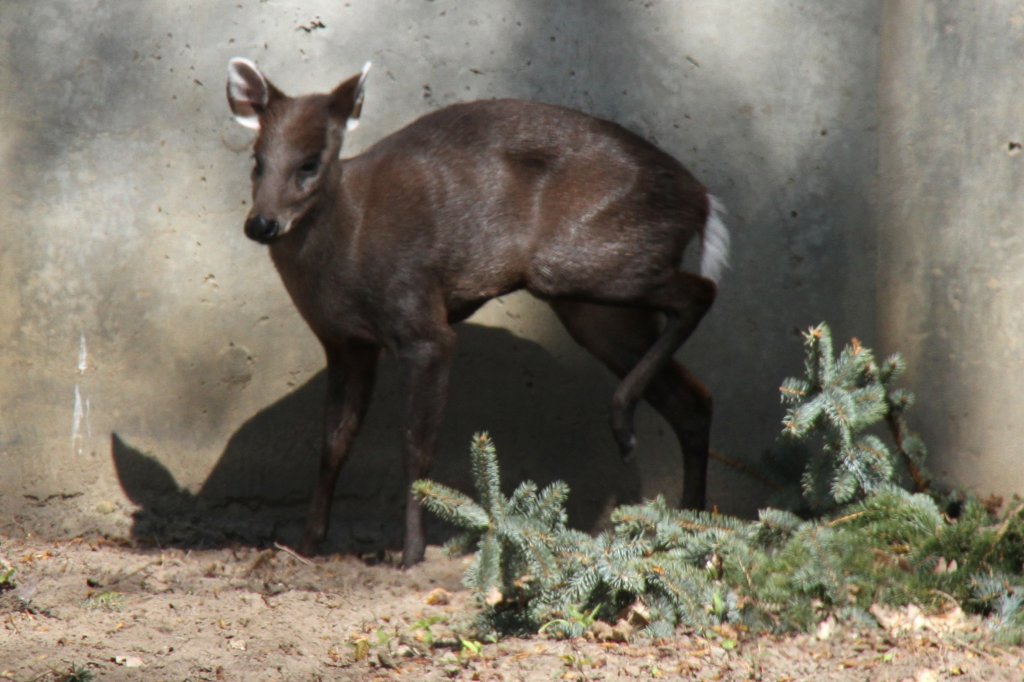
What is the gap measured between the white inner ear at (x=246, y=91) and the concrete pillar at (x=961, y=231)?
262 cm

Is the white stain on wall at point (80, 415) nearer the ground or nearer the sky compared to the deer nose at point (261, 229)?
nearer the ground

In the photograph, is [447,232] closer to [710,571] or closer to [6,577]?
[710,571]

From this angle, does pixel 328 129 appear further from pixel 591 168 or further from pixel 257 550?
pixel 257 550

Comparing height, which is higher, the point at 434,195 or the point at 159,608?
the point at 434,195

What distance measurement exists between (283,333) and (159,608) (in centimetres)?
155

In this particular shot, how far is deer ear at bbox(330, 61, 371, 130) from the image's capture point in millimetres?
4930

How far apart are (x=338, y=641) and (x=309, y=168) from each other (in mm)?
1816

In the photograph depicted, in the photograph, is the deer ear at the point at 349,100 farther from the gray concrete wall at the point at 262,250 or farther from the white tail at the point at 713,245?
the white tail at the point at 713,245

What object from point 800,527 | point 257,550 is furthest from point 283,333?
point 800,527

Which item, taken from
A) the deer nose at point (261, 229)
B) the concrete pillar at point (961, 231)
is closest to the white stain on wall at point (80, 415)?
the deer nose at point (261, 229)

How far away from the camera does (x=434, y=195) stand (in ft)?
16.6

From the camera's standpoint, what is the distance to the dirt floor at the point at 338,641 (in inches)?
142

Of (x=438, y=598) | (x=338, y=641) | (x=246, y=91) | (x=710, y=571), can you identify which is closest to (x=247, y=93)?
(x=246, y=91)

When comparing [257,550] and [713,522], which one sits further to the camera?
[257,550]
